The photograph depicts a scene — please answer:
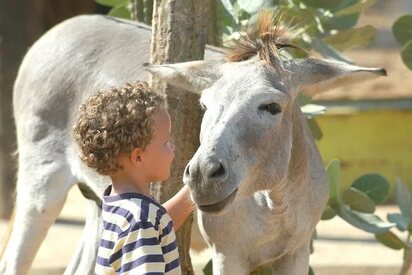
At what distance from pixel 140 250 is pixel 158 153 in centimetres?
37

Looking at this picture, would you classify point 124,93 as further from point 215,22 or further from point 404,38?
point 404,38

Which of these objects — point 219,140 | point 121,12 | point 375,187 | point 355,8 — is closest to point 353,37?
point 355,8

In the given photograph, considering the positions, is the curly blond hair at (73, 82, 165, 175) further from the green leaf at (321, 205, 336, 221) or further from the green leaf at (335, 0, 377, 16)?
the green leaf at (335, 0, 377, 16)

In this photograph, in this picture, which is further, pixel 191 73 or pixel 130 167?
pixel 191 73

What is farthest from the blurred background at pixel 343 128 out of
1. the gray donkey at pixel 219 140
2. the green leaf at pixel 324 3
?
the green leaf at pixel 324 3

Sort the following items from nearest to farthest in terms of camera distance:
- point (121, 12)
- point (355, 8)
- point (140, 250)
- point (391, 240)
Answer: point (140, 250) < point (355, 8) < point (391, 240) < point (121, 12)

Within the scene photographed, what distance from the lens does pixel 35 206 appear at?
5.64 m

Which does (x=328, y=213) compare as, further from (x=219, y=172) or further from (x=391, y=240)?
(x=219, y=172)

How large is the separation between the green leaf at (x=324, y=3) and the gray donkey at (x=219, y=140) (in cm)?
82

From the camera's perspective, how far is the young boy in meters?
3.70

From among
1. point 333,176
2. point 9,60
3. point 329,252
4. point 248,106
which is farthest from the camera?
point 9,60

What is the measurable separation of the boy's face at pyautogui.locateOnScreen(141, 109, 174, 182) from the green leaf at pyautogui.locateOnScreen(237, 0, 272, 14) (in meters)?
1.42

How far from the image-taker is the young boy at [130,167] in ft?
12.1

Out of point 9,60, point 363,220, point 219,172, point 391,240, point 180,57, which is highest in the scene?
point 219,172
